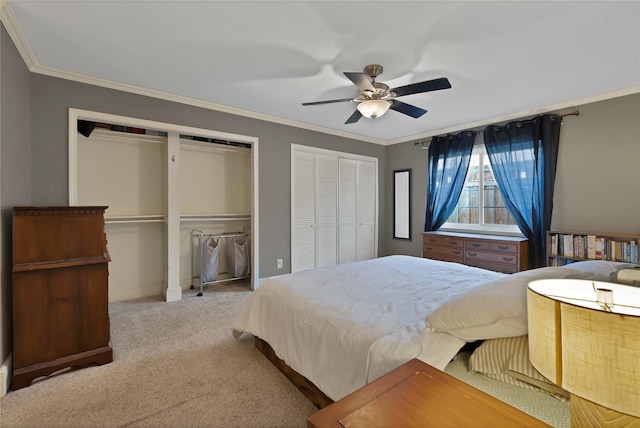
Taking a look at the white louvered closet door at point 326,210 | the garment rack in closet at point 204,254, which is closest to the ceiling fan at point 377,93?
the white louvered closet door at point 326,210

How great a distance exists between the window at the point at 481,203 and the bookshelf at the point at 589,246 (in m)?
0.67

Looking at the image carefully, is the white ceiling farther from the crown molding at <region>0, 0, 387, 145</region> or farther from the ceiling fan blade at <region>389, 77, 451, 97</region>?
the ceiling fan blade at <region>389, 77, 451, 97</region>

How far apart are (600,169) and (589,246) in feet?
3.05

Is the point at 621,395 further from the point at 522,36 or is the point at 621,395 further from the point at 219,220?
the point at 219,220

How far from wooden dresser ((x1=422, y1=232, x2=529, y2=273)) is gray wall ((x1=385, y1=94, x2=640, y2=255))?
1.96 feet

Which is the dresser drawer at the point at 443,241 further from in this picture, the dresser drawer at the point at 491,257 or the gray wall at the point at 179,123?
the gray wall at the point at 179,123

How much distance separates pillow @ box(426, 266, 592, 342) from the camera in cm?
112

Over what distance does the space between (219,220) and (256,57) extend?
102 inches

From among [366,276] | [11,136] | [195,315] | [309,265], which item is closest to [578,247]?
[366,276]

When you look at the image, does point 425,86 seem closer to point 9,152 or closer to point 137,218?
point 9,152

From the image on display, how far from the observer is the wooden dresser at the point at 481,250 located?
357cm

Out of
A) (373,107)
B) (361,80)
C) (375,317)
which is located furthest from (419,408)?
(373,107)

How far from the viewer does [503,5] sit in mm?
1809

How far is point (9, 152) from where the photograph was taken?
79.2 inches
